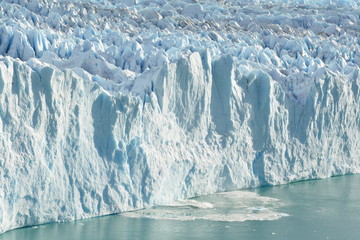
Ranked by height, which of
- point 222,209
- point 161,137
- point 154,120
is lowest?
point 222,209

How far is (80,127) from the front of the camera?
10375 mm

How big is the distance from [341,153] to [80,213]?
5.50m

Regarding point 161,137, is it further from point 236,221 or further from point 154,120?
point 236,221

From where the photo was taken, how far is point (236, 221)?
432 inches

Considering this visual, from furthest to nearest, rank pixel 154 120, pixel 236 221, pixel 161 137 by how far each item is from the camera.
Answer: pixel 161 137 < pixel 154 120 < pixel 236 221

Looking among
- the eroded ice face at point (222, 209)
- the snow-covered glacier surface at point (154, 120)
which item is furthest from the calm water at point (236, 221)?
the snow-covered glacier surface at point (154, 120)

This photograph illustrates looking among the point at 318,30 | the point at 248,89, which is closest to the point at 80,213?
the point at 248,89

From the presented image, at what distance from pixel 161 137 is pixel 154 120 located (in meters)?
0.27

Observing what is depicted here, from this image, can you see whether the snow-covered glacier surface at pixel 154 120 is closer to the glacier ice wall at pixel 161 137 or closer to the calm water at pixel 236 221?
the glacier ice wall at pixel 161 137

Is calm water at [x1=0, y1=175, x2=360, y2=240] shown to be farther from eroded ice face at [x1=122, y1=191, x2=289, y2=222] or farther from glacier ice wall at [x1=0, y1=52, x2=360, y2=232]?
glacier ice wall at [x1=0, y1=52, x2=360, y2=232]

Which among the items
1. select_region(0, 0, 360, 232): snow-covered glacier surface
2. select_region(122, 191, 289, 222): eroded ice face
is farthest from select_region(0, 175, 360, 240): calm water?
select_region(0, 0, 360, 232): snow-covered glacier surface

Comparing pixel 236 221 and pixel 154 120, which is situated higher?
pixel 154 120

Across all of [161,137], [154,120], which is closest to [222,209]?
[161,137]

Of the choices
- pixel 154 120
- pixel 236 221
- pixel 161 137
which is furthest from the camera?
pixel 161 137
